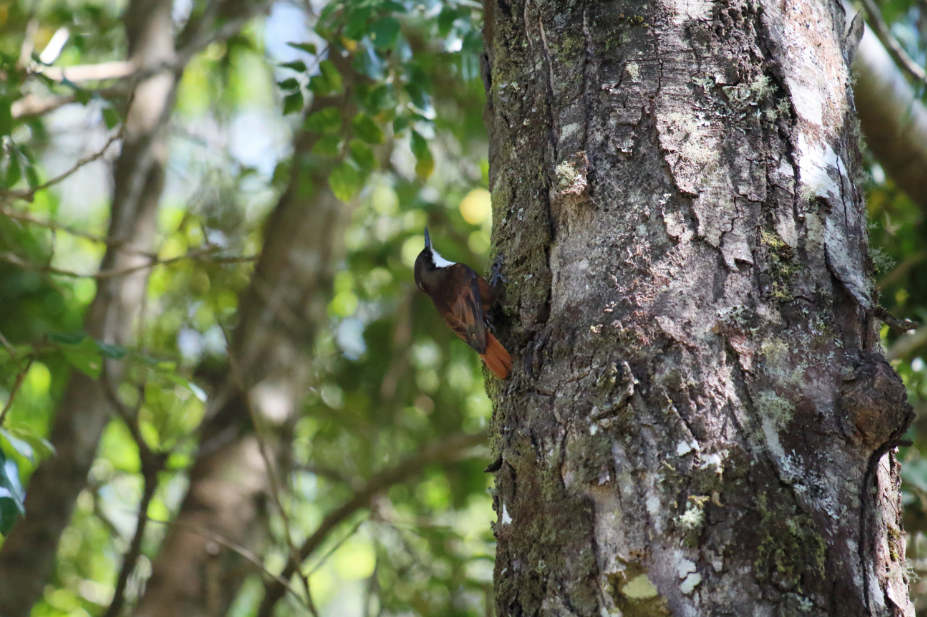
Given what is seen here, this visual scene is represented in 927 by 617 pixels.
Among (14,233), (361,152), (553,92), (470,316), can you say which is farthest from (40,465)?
(553,92)

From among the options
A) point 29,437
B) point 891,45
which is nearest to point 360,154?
point 29,437

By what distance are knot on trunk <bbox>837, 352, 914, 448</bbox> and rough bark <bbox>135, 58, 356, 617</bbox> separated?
2948 mm

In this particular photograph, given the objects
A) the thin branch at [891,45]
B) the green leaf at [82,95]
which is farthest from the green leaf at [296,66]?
the thin branch at [891,45]

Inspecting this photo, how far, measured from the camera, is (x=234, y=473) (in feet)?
15.6

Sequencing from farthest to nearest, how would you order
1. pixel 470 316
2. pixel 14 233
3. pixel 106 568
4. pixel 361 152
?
pixel 106 568 < pixel 14 233 < pixel 361 152 < pixel 470 316

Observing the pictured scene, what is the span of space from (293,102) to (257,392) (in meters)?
2.40

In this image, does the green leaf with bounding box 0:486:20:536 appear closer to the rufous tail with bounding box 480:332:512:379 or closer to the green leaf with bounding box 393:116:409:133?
the rufous tail with bounding box 480:332:512:379

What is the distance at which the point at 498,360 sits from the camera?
68.6 inches

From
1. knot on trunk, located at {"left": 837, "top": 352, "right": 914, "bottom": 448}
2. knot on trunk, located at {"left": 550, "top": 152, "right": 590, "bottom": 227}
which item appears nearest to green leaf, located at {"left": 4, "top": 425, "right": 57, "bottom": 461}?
knot on trunk, located at {"left": 550, "top": 152, "right": 590, "bottom": 227}

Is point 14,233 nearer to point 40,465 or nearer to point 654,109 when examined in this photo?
point 40,465

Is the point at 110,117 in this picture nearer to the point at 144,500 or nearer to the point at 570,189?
the point at 144,500

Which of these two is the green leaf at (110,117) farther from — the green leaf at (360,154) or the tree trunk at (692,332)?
the tree trunk at (692,332)

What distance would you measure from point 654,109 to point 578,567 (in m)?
0.92

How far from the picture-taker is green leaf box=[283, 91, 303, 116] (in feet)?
9.95
